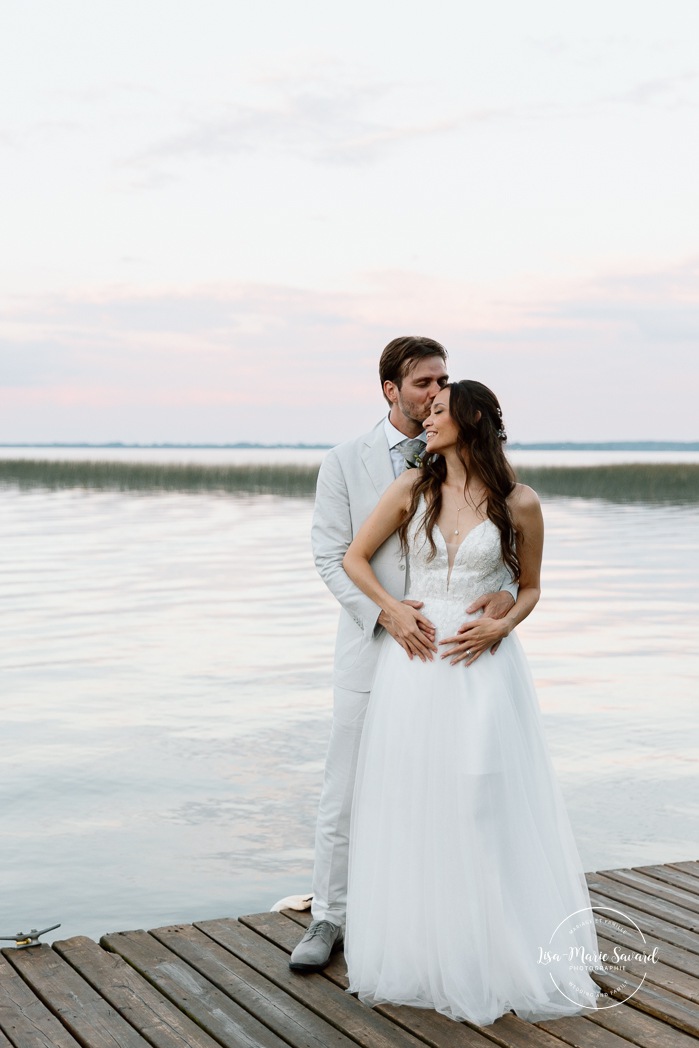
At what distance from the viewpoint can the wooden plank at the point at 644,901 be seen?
193 inches

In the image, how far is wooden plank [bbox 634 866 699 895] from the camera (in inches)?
212

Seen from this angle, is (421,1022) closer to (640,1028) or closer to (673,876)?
(640,1028)

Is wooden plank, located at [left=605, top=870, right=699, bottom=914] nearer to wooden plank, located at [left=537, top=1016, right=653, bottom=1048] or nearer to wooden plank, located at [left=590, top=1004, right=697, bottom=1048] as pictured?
wooden plank, located at [left=590, top=1004, right=697, bottom=1048]

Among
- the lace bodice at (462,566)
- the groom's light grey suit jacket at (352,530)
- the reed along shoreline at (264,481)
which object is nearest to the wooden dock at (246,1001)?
the groom's light grey suit jacket at (352,530)

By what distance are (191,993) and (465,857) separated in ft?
3.69

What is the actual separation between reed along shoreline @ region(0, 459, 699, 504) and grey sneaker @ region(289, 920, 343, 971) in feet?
119

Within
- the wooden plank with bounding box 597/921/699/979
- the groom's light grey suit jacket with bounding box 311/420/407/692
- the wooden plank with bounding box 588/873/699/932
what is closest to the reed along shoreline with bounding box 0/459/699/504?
the wooden plank with bounding box 588/873/699/932

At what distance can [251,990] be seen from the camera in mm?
4195

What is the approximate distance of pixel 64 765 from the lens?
29.2 ft

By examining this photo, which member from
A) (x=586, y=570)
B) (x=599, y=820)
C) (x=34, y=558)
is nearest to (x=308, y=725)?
(x=599, y=820)

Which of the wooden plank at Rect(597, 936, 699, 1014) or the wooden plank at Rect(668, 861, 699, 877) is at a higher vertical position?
the wooden plank at Rect(597, 936, 699, 1014)

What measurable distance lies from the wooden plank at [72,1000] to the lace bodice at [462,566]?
176cm
